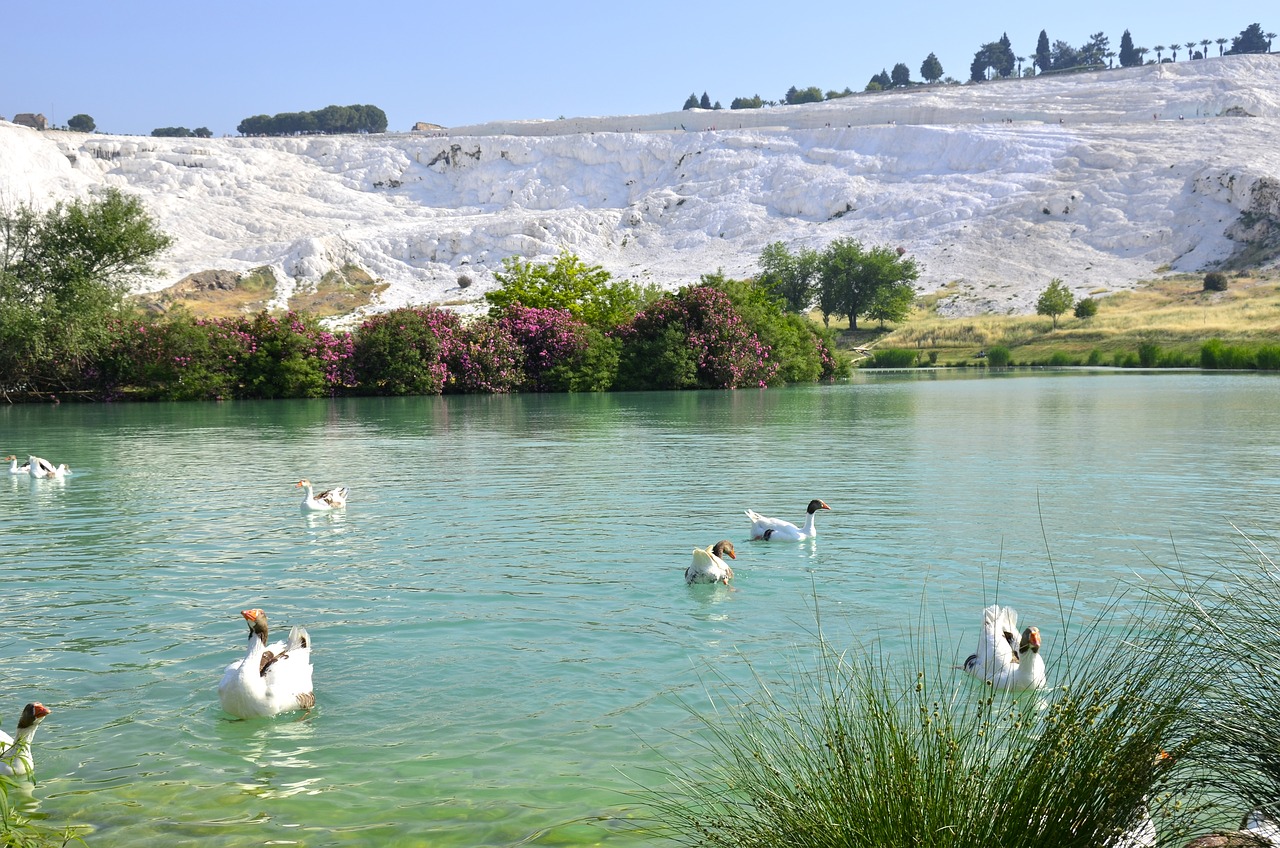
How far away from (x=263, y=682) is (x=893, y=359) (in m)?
73.2

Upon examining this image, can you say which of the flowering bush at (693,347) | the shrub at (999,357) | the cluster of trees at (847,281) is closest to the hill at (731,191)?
the cluster of trees at (847,281)

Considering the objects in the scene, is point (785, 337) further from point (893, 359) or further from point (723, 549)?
point (723, 549)

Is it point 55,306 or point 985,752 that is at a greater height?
point 55,306

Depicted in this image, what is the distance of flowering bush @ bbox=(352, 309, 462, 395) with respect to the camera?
151ft

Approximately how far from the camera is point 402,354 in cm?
4609

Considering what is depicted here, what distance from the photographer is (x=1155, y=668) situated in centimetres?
389

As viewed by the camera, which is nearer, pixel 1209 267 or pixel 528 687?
pixel 528 687

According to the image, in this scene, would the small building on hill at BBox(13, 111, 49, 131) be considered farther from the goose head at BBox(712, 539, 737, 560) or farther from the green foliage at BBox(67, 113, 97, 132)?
the goose head at BBox(712, 539, 737, 560)

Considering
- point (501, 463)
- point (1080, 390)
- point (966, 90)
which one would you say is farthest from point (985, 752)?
point (966, 90)

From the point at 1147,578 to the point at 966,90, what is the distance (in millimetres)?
171842

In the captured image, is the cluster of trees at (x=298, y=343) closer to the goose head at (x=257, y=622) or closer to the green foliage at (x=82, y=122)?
the goose head at (x=257, y=622)

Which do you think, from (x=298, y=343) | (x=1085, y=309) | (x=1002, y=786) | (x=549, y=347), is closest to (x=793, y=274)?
(x=1085, y=309)

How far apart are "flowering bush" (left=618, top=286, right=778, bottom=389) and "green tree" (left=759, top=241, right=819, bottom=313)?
4222cm

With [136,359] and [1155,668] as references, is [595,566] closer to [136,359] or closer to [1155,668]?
[1155,668]
